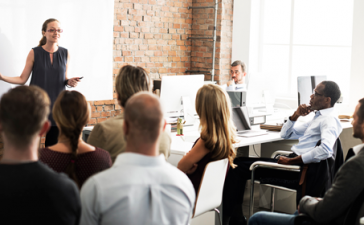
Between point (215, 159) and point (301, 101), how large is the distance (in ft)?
6.36

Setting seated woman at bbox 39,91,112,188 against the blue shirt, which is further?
the blue shirt

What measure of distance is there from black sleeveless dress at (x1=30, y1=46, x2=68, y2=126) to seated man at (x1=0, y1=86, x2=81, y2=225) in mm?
2408

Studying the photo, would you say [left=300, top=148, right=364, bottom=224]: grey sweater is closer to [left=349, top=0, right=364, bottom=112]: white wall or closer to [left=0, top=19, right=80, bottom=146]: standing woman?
[left=0, top=19, right=80, bottom=146]: standing woman

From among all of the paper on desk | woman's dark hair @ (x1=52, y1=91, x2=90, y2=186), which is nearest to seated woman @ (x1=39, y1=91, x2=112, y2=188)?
woman's dark hair @ (x1=52, y1=91, x2=90, y2=186)

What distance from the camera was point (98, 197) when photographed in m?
1.29

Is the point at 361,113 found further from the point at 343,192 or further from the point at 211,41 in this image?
the point at 211,41

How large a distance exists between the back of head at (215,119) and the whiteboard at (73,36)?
2.67 metres

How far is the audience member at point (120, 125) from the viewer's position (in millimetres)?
2107

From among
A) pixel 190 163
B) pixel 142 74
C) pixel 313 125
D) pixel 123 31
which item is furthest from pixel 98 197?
pixel 123 31

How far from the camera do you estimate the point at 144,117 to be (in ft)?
4.35

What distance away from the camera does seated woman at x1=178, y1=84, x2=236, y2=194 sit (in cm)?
245

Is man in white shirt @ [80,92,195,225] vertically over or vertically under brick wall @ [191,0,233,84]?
under

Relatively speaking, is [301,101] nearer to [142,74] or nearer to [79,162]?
[142,74]

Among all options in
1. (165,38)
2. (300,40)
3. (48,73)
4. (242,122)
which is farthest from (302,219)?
(300,40)
